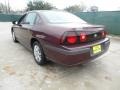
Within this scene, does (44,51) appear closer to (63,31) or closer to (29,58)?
(63,31)

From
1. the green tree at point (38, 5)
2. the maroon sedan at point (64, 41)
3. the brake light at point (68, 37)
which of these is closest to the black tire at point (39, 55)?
the maroon sedan at point (64, 41)

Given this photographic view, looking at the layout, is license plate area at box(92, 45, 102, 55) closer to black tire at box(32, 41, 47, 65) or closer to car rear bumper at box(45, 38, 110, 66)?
car rear bumper at box(45, 38, 110, 66)

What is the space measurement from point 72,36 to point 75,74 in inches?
39.0

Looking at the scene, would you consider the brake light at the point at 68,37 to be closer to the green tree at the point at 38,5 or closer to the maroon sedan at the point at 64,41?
the maroon sedan at the point at 64,41

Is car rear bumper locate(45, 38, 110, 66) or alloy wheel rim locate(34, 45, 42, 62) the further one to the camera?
alloy wheel rim locate(34, 45, 42, 62)

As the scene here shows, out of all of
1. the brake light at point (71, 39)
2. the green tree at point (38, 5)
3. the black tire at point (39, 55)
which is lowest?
the black tire at point (39, 55)

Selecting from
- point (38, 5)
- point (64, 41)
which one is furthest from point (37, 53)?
point (38, 5)

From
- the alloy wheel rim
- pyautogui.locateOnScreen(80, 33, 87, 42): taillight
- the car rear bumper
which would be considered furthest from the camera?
the alloy wheel rim

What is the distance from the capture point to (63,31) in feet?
9.47

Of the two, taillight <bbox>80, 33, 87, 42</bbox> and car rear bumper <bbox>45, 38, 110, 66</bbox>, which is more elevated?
taillight <bbox>80, 33, 87, 42</bbox>

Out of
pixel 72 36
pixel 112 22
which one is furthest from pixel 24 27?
pixel 112 22

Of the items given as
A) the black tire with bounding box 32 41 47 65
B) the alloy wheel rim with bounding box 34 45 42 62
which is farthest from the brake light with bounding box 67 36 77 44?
the alloy wheel rim with bounding box 34 45 42 62

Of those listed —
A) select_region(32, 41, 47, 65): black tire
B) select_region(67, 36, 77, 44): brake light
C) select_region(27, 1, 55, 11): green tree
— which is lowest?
select_region(32, 41, 47, 65): black tire

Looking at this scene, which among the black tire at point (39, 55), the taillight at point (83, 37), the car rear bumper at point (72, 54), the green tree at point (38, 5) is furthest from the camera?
the green tree at point (38, 5)
